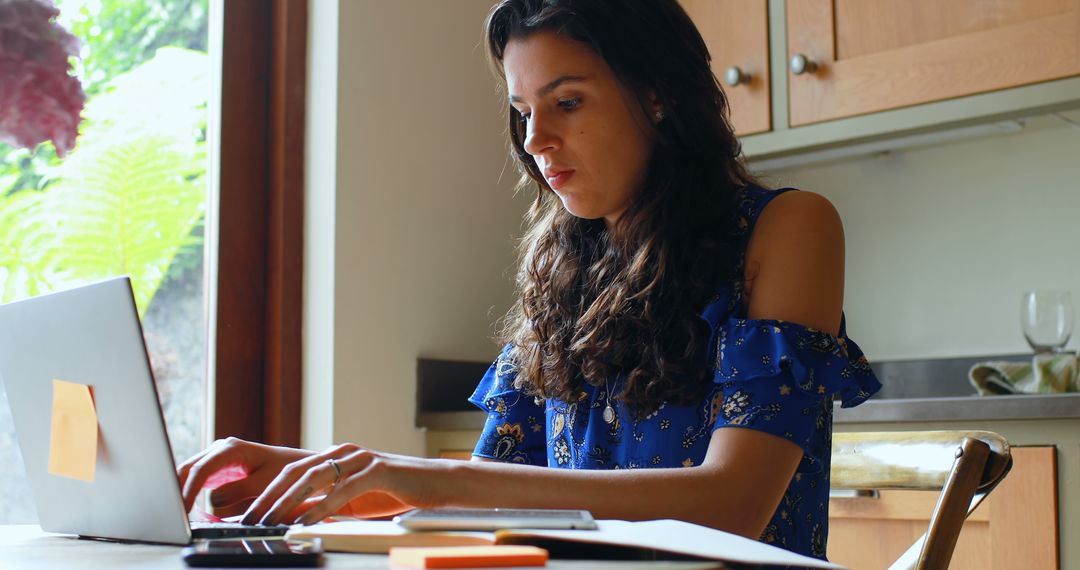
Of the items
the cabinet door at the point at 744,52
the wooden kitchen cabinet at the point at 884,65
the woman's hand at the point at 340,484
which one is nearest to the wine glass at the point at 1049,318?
the wooden kitchen cabinet at the point at 884,65

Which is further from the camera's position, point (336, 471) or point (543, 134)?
point (543, 134)

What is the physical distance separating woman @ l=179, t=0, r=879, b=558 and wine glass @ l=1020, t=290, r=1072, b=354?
0.84 metres

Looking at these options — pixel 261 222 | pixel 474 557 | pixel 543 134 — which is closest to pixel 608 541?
pixel 474 557

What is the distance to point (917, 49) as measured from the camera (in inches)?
72.1

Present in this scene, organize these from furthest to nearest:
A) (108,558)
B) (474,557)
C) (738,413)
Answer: (738,413) < (108,558) < (474,557)

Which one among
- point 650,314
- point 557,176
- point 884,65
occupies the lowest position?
point 650,314

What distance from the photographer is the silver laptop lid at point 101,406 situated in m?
0.66

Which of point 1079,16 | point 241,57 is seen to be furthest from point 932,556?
point 241,57

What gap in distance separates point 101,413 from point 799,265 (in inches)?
24.1

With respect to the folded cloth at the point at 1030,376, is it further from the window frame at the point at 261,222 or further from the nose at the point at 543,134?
the window frame at the point at 261,222

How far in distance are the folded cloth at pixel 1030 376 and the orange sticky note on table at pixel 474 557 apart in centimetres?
145

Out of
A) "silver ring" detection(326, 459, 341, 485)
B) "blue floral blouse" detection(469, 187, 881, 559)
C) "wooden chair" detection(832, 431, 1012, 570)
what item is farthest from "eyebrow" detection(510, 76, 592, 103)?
"silver ring" detection(326, 459, 341, 485)

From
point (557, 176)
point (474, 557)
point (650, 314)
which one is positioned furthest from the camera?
point (557, 176)

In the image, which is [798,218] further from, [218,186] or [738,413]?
[218,186]
